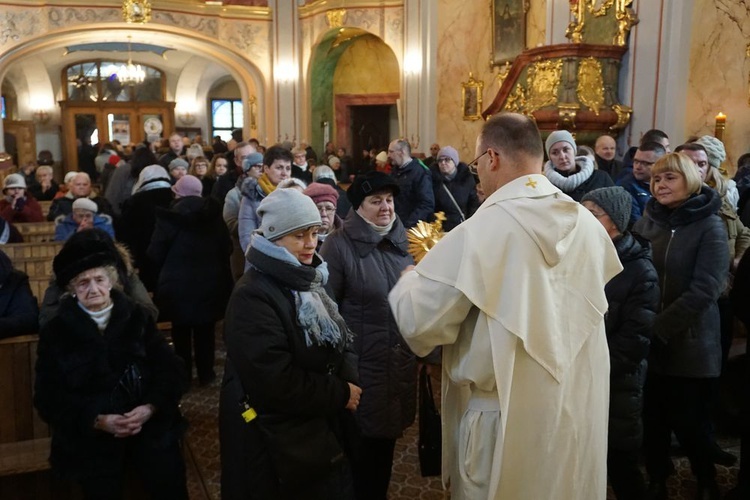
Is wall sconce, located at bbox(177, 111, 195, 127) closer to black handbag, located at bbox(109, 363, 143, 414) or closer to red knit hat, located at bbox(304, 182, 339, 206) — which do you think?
red knit hat, located at bbox(304, 182, 339, 206)

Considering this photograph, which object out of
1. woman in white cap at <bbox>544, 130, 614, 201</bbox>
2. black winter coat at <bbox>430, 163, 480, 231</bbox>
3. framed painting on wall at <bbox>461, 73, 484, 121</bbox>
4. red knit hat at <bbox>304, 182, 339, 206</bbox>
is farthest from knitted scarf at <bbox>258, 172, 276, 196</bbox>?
framed painting on wall at <bbox>461, 73, 484, 121</bbox>

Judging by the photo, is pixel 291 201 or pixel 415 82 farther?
pixel 415 82

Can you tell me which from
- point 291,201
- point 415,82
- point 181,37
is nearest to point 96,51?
point 181,37

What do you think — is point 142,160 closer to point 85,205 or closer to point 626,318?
point 85,205

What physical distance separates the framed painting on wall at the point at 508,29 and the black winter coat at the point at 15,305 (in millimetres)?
9864

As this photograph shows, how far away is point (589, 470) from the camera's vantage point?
7.45ft

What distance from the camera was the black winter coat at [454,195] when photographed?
6.59m

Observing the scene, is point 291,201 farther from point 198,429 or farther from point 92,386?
point 198,429

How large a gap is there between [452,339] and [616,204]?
1212mm

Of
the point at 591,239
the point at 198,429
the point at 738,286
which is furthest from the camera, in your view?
the point at 198,429

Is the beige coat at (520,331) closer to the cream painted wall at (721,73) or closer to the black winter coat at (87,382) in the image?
the black winter coat at (87,382)

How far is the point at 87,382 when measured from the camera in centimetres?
Answer: 288

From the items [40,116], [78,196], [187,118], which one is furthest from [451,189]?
[40,116]

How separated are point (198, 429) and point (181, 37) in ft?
43.5
